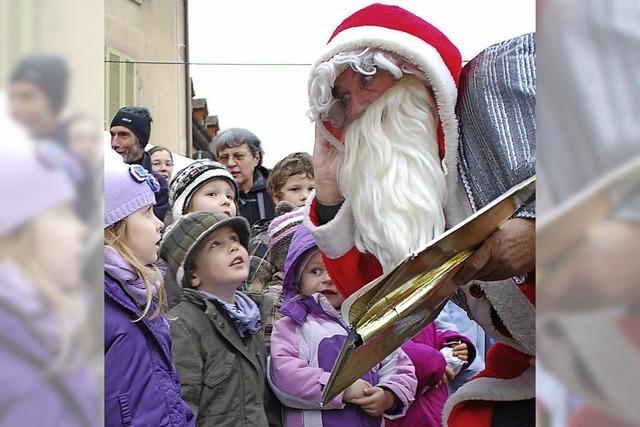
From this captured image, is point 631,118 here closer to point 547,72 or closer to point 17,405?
point 547,72

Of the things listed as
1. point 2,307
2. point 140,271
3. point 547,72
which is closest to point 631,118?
point 547,72

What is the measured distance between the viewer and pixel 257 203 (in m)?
4.50

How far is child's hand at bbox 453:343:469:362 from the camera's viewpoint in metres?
3.34

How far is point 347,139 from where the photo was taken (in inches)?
73.3

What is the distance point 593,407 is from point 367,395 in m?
2.46

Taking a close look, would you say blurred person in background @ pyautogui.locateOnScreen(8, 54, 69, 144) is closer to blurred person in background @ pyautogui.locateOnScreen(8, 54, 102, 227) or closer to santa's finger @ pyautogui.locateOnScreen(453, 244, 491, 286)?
blurred person in background @ pyautogui.locateOnScreen(8, 54, 102, 227)

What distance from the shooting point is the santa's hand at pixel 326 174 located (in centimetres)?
192

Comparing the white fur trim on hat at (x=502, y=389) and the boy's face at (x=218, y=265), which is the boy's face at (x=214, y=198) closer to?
the boy's face at (x=218, y=265)

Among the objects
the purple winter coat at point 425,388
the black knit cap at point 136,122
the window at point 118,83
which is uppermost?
the window at point 118,83

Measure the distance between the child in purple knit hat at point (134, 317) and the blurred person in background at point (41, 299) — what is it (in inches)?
69.0

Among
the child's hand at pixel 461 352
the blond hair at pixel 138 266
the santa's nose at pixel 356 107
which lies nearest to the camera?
the santa's nose at pixel 356 107

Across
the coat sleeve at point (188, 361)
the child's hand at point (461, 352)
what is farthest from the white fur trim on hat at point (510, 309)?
the child's hand at point (461, 352)

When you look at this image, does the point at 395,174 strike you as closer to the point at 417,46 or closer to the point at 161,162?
the point at 417,46

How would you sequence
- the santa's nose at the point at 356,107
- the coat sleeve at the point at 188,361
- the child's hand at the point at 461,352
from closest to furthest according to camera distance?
the santa's nose at the point at 356,107 < the coat sleeve at the point at 188,361 < the child's hand at the point at 461,352
